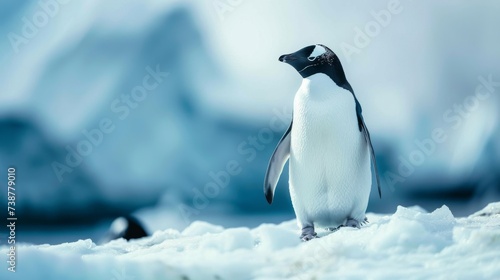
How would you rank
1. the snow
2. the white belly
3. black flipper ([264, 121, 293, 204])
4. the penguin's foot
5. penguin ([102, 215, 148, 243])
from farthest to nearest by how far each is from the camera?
penguin ([102, 215, 148, 243]) < black flipper ([264, 121, 293, 204]) < the white belly < the penguin's foot < the snow

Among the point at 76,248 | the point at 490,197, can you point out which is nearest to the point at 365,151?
the point at 76,248

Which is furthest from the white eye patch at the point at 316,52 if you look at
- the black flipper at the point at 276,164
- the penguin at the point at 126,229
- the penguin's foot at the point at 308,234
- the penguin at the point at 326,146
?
the penguin at the point at 126,229

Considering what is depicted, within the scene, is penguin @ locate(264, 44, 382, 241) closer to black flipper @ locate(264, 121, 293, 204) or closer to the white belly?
the white belly

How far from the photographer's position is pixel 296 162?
10.1 ft

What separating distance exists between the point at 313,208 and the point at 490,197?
6.89 feet

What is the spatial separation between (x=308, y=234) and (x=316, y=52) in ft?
2.80

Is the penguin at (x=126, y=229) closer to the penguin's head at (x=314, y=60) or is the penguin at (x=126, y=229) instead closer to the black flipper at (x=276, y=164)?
the black flipper at (x=276, y=164)

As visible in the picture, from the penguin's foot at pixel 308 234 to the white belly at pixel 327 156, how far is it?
71 mm

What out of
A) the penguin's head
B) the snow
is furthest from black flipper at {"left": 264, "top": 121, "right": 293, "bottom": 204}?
the snow

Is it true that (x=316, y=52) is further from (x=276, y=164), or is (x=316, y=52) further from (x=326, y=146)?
(x=276, y=164)

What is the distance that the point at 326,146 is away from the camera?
296 centimetres

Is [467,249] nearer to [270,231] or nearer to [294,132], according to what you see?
[270,231]

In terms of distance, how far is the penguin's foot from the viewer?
2807 millimetres

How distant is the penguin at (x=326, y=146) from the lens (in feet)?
9.70
